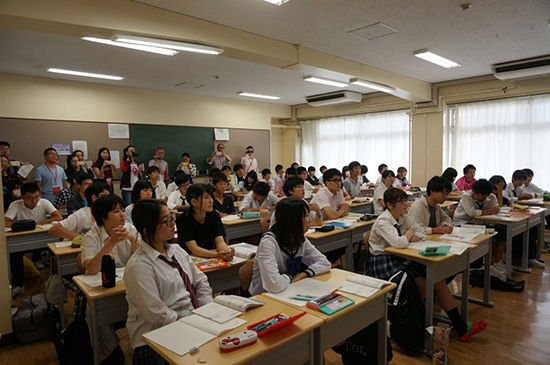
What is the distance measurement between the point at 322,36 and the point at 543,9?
263 cm

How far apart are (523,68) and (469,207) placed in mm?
3726

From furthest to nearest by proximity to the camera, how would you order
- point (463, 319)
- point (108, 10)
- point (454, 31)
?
1. point (454, 31)
2. point (108, 10)
3. point (463, 319)

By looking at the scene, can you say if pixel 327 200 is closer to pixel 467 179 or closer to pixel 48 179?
pixel 467 179

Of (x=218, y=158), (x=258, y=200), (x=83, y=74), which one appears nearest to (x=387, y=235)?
(x=258, y=200)

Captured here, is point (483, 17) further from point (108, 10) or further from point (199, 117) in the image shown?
point (199, 117)

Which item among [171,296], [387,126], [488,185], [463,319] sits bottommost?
[463,319]

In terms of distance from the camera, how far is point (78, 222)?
11.4 ft

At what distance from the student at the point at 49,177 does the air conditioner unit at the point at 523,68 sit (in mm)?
8213

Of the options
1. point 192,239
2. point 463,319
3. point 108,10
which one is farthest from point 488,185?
point 108,10

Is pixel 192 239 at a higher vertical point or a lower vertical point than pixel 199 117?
lower

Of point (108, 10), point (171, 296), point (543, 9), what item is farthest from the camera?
point (543, 9)

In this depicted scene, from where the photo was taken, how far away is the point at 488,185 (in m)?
4.12

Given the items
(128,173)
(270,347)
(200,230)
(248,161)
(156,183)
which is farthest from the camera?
(248,161)

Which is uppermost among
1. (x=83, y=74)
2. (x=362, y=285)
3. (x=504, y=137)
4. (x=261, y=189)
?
(x=83, y=74)
